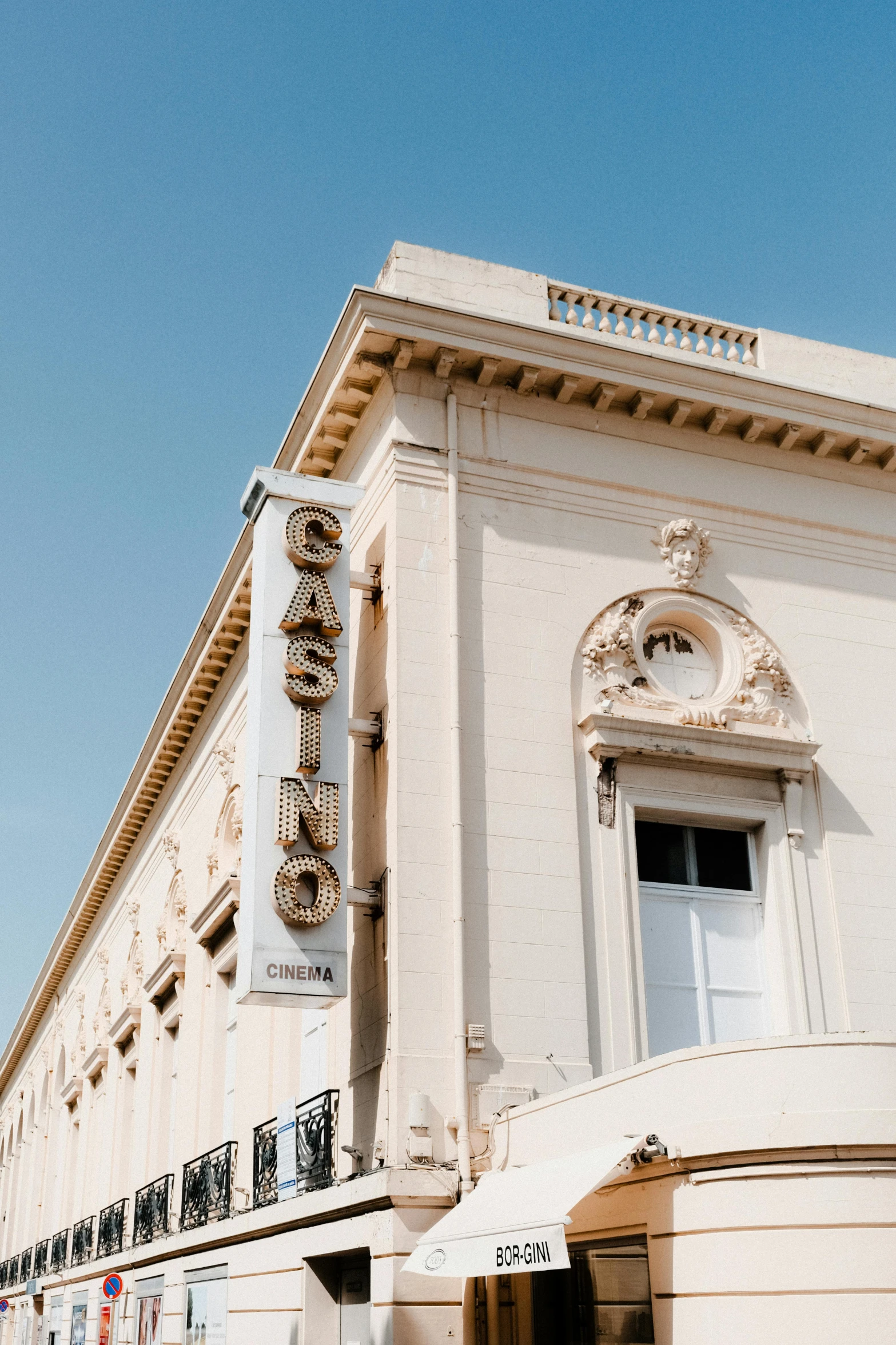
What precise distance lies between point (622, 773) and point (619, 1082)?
3.82 m

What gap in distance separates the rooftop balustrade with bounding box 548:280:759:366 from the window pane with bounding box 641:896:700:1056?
19.0ft

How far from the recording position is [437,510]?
13055 millimetres

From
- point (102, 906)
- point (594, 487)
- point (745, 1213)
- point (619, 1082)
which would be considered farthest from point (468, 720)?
point (102, 906)

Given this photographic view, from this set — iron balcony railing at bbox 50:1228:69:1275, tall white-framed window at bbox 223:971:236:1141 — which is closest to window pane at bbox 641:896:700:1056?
tall white-framed window at bbox 223:971:236:1141

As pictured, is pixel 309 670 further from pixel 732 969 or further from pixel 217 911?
pixel 217 911

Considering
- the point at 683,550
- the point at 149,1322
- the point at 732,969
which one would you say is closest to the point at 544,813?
the point at 732,969

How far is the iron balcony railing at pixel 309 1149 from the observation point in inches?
476

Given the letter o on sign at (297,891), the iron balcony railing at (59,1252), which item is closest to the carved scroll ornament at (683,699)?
the letter o on sign at (297,891)

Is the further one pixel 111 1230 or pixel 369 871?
pixel 111 1230

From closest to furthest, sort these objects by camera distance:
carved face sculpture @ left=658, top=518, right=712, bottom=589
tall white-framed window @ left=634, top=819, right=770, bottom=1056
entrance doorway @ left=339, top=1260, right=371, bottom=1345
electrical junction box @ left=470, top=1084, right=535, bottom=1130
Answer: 1. electrical junction box @ left=470, top=1084, right=535, bottom=1130
2. entrance doorway @ left=339, top=1260, right=371, bottom=1345
3. tall white-framed window @ left=634, top=819, right=770, bottom=1056
4. carved face sculpture @ left=658, top=518, right=712, bottom=589

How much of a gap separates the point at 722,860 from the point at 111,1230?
13.8 m

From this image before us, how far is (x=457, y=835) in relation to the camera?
1176cm

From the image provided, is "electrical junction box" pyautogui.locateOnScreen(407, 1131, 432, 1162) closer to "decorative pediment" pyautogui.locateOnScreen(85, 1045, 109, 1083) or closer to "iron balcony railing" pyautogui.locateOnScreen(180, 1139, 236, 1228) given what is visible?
"iron balcony railing" pyautogui.locateOnScreen(180, 1139, 236, 1228)

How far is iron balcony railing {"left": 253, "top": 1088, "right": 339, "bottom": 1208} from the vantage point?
12094mm
